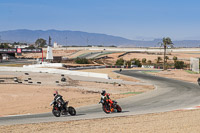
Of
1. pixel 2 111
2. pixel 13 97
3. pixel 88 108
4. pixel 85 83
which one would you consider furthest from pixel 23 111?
pixel 85 83

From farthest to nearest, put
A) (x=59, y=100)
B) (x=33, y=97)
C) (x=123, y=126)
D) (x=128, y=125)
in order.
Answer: (x=33, y=97), (x=59, y=100), (x=128, y=125), (x=123, y=126)

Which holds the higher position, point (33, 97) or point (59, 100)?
point (59, 100)

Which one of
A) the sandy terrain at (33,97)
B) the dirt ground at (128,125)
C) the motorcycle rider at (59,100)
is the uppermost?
the motorcycle rider at (59,100)

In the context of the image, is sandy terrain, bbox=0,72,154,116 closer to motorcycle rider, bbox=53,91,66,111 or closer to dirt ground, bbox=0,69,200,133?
motorcycle rider, bbox=53,91,66,111

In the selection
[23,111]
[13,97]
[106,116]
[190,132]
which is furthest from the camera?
[13,97]

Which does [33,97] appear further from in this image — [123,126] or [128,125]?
[123,126]

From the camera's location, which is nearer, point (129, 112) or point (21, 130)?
point (21, 130)

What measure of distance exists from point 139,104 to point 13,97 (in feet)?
38.9

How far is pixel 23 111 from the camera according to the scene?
941 inches

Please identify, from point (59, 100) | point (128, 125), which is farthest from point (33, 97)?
point (128, 125)

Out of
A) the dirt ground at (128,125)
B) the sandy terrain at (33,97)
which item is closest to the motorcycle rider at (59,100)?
the dirt ground at (128,125)

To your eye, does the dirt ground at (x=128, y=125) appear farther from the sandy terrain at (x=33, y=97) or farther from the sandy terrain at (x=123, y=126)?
the sandy terrain at (x=33, y=97)

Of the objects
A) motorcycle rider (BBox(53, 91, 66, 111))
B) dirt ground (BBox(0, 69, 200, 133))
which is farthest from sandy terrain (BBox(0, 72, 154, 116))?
dirt ground (BBox(0, 69, 200, 133))

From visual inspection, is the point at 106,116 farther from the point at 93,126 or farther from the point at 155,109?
the point at 155,109
